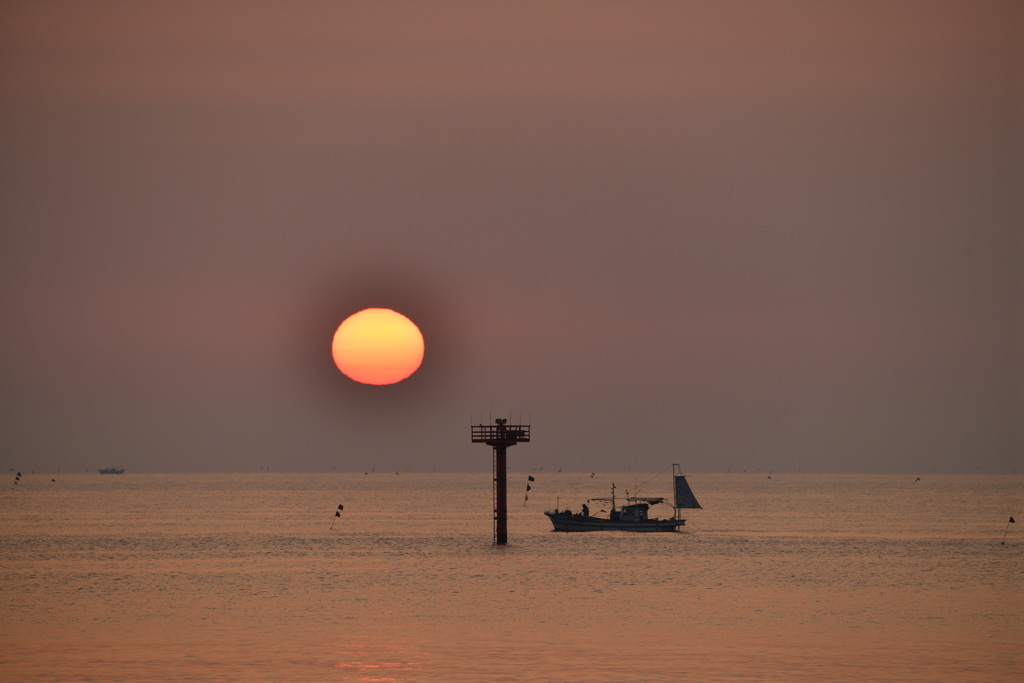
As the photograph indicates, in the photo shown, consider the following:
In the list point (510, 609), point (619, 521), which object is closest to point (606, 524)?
point (619, 521)

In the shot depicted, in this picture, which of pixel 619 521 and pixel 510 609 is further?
pixel 619 521

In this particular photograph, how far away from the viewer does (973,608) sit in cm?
6762

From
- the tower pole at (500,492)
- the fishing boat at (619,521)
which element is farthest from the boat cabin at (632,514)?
the tower pole at (500,492)

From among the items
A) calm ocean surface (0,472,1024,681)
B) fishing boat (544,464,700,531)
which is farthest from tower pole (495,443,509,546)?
fishing boat (544,464,700,531)

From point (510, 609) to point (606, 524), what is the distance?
63.1 metres

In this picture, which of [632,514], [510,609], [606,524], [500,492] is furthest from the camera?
[632,514]

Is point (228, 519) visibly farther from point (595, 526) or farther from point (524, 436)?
point (524, 436)

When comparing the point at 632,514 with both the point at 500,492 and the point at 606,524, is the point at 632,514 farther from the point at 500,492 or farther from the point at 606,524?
the point at 500,492

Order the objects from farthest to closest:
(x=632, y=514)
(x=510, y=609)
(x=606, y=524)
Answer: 1. (x=632, y=514)
2. (x=606, y=524)
3. (x=510, y=609)

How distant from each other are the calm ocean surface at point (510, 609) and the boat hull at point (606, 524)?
417 centimetres

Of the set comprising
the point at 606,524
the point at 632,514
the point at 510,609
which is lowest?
the point at 510,609

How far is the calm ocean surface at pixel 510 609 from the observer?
48.2 metres

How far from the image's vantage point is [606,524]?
419 ft

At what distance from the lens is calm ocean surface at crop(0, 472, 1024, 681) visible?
48.2 metres
